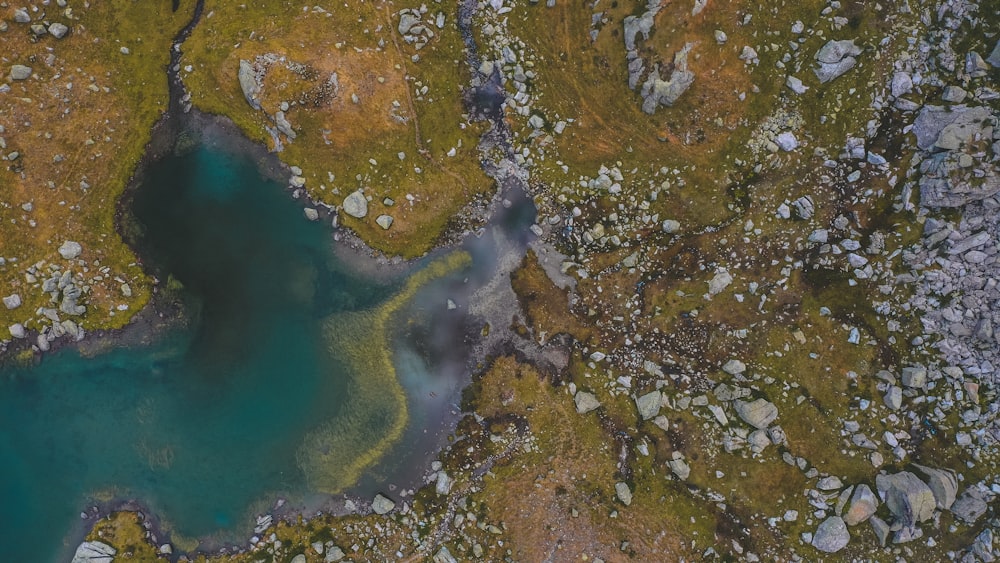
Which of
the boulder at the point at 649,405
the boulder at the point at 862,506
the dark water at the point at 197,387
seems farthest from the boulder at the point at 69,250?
the boulder at the point at 862,506

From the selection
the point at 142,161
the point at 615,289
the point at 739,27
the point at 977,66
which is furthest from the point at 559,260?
the point at 142,161

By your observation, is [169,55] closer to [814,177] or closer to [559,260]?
[559,260]

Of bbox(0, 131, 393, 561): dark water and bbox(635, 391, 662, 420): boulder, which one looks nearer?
bbox(635, 391, 662, 420): boulder

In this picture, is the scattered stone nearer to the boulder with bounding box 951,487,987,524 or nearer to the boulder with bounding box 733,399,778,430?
the boulder with bounding box 733,399,778,430

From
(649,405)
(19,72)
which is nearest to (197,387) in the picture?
(19,72)

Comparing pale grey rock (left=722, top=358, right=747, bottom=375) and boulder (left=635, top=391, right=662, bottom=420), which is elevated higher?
pale grey rock (left=722, top=358, right=747, bottom=375)

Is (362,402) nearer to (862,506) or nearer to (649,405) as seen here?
(649,405)

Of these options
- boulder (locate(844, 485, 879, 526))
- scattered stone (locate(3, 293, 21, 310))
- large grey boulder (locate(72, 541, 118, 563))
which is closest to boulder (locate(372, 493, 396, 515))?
large grey boulder (locate(72, 541, 118, 563))

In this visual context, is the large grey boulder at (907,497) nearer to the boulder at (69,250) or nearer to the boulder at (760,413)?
the boulder at (760,413)
